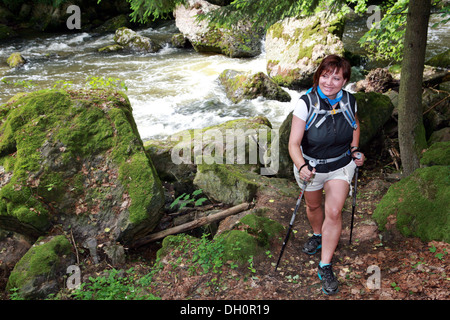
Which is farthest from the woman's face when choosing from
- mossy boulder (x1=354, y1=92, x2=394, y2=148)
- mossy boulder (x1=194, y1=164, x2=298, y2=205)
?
mossy boulder (x1=354, y1=92, x2=394, y2=148)

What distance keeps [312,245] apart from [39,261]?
3.81 m

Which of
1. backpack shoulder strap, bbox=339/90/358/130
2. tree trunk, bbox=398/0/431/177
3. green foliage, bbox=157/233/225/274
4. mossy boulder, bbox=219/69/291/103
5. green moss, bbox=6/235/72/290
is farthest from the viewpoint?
mossy boulder, bbox=219/69/291/103

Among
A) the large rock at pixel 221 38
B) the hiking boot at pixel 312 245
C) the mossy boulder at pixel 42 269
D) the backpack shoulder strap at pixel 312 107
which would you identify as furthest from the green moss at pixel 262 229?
the large rock at pixel 221 38

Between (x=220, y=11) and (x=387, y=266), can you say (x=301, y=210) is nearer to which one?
(x=387, y=266)

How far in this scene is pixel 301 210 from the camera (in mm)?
5512

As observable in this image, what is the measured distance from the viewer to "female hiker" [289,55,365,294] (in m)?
3.32

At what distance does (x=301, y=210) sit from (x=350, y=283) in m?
A: 1.90

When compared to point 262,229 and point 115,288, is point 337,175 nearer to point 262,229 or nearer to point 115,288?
point 262,229

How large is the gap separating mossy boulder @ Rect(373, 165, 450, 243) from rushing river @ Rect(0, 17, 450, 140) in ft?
21.3

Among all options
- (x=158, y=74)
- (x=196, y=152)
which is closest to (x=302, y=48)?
(x=158, y=74)

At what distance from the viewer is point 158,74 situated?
1579 centimetres

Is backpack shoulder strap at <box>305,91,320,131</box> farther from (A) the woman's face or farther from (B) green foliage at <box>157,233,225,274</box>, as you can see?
(B) green foliage at <box>157,233,225,274</box>

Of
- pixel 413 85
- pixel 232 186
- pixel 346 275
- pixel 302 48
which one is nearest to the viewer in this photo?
pixel 346 275

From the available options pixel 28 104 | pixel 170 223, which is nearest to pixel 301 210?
pixel 170 223
